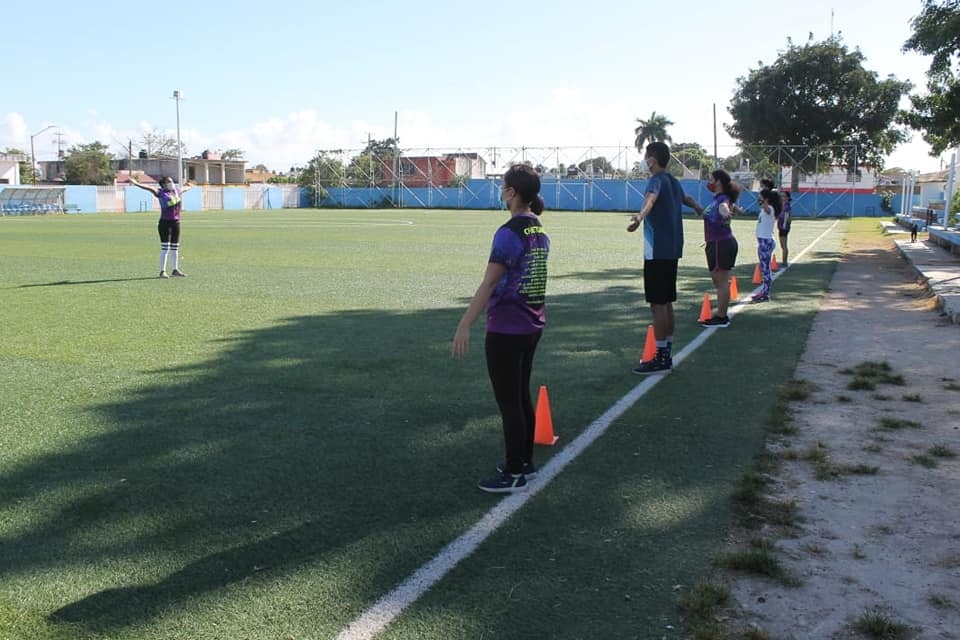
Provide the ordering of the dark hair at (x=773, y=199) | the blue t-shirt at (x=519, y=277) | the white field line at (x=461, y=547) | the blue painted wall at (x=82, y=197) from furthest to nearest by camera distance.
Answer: the blue painted wall at (x=82, y=197), the dark hair at (x=773, y=199), the blue t-shirt at (x=519, y=277), the white field line at (x=461, y=547)

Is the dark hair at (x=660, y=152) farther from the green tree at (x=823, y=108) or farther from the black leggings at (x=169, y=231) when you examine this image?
the green tree at (x=823, y=108)

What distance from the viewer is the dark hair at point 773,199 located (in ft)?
42.1

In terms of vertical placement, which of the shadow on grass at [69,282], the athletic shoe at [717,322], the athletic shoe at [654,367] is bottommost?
the athletic shoe at [654,367]

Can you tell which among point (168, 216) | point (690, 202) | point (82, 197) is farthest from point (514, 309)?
point (82, 197)

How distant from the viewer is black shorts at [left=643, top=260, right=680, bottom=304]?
7855 millimetres

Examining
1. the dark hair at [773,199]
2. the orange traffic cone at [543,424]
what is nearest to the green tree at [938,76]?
the dark hair at [773,199]

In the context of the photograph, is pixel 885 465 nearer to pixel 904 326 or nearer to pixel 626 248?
pixel 904 326

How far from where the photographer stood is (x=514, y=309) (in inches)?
181

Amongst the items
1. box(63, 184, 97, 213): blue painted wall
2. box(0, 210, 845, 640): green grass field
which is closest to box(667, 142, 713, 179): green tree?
box(63, 184, 97, 213): blue painted wall

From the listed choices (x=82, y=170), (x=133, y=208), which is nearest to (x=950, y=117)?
(x=133, y=208)

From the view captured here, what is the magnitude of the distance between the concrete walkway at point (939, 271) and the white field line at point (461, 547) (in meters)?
7.42

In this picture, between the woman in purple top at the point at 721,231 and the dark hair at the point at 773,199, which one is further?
the dark hair at the point at 773,199

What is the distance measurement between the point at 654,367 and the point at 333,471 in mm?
3803

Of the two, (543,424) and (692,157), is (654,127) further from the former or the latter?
(543,424)
